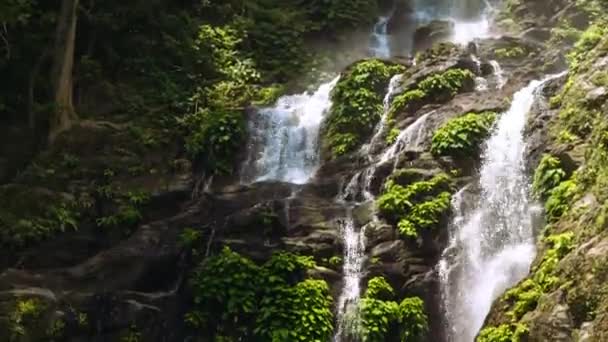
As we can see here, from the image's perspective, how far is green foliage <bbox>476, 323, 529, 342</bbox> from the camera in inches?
341

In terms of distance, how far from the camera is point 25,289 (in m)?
10.9

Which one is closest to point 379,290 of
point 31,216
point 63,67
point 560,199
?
point 560,199

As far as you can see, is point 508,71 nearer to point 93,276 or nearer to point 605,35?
point 605,35

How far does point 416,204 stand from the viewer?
489 inches

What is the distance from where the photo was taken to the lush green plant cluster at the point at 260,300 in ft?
35.8

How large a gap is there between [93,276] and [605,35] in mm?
10466

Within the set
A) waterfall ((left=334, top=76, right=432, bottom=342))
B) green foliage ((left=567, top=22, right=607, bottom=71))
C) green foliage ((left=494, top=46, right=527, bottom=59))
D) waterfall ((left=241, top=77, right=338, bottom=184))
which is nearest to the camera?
waterfall ((left=334, top=76, right=432, bottom=342))

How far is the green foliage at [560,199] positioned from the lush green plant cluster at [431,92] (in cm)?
519

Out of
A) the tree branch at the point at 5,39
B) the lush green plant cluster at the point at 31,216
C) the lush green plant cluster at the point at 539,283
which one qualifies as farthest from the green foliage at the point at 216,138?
the lush green plant cluster at the point at 539,283

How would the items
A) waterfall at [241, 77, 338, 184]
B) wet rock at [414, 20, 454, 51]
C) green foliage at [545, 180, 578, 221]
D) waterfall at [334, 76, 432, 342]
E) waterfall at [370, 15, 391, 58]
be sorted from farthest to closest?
waterfall at [370, 15, 391, 58], wet rock at [414, 20, 454, 51], waterfall at [241, 77, 338, 184], waterfall at [334, 76, 432, 342], green foliage at [545, 180, 578, 221]

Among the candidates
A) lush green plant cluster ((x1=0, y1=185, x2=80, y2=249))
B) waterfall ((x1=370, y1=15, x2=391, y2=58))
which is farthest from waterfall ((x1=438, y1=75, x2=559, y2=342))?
waterfall ((x1=370, y1=15, x2=391, y2=58))

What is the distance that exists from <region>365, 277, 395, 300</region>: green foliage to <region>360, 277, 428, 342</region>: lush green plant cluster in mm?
170

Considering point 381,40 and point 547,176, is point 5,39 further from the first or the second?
point 381,40

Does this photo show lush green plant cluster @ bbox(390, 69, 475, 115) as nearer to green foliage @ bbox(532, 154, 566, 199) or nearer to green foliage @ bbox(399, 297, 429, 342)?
green foliage @ bbox(532, 154, 566, 199)
